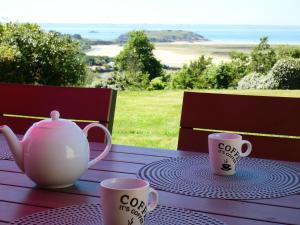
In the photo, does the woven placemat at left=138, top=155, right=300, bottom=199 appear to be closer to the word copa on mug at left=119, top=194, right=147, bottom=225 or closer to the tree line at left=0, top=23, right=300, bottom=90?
the word copa on mug at left=119, top=194, right=147, bottom=225

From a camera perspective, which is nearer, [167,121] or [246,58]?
[167,121]

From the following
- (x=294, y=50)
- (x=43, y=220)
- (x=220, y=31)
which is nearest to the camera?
(x=43, y=220)

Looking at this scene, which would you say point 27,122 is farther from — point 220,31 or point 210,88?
point 220,31

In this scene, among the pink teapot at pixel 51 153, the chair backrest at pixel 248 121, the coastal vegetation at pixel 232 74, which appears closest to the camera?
the pink teapot at pixel 51 153

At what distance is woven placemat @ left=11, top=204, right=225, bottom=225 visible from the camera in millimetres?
779

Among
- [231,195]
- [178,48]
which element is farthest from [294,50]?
[231,195]

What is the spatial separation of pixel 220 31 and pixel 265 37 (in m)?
4.57

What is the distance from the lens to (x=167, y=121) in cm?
541

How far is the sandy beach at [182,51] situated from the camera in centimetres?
782

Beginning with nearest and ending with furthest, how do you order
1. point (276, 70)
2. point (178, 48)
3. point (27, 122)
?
1. point (27, 122)
2. point (276, 70)
3. point (178, 48)

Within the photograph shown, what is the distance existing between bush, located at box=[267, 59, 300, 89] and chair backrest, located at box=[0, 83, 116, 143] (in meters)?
5.25

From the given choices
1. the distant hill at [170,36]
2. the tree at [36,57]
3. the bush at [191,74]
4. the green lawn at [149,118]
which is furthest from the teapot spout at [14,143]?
the distant hill at [170,36]

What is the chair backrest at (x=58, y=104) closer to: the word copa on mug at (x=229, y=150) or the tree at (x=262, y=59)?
the word copa on mug at (x=229, y=150)

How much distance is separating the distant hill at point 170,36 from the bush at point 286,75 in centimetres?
294
